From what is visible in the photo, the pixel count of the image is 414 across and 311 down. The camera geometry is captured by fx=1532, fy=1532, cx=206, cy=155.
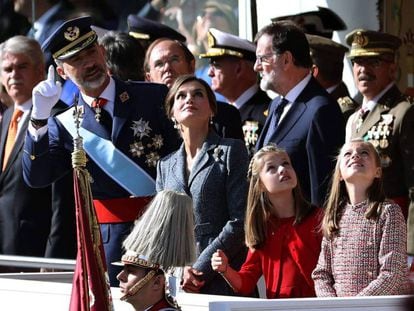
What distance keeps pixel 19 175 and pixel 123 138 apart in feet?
4.71

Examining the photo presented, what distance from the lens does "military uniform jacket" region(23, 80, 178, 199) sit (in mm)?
7551

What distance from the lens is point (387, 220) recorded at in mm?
6332

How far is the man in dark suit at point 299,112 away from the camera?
7258mm

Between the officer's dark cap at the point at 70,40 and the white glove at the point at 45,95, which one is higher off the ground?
the officer's dark cap at the point at 70,40

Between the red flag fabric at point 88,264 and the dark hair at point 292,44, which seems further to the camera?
the dark hair at point 292,44

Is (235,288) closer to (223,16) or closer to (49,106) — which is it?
(49,106)

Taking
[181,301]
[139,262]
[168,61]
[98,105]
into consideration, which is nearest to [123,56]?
[168,61]

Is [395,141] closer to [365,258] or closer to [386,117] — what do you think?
[386,117]

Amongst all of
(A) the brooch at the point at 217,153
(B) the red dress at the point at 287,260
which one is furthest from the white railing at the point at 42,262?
(B) the red dress at the point at 287,260

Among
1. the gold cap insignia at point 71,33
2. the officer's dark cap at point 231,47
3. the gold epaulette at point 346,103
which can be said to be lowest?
the gold epaulette at point 346,103

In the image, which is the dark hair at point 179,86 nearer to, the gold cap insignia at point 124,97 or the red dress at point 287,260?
the gold cap insignia at point 124,97

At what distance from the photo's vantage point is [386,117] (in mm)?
7891

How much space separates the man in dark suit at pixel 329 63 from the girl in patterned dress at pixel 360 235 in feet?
7.77

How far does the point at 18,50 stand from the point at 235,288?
9.23ft
